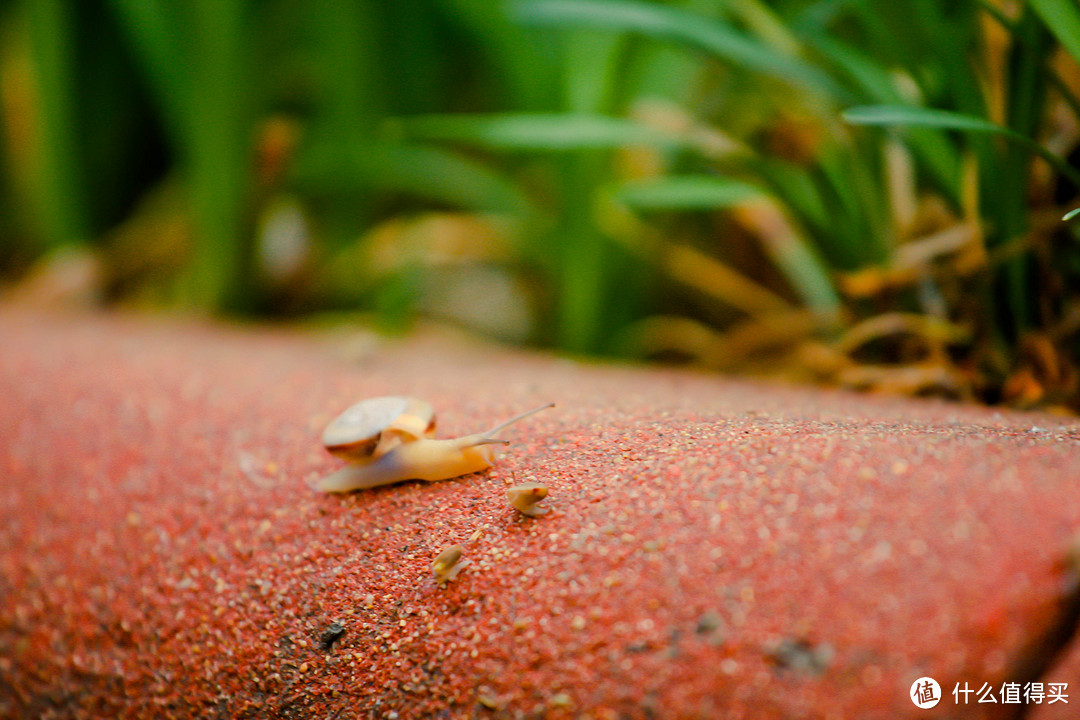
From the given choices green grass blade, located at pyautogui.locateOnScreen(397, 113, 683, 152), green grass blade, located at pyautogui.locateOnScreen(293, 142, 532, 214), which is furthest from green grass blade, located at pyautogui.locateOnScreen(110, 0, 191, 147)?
green grass blade, located at pyautogui.locateOnScreen(397, 113, 683, 152)

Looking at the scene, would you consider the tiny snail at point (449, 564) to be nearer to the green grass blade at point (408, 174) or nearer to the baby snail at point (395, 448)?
the baby snail at point (395, 448)

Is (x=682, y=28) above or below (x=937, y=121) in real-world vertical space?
above

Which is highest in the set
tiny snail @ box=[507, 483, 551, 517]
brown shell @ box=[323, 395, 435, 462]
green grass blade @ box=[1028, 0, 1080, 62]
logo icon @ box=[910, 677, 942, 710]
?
green grass blade @ box=[1028, 0, 1080, 62]

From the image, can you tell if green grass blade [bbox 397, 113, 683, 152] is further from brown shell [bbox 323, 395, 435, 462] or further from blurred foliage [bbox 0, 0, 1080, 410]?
brown shell [bbox 323, 395, 435, 462]

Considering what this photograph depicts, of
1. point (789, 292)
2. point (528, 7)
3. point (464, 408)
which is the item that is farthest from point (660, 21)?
point (789, 292)

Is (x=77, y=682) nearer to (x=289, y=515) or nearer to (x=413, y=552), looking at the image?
(x=289, y=515)

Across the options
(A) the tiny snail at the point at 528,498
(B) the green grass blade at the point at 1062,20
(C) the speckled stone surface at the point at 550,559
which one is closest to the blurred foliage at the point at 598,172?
(B) the green grass blade at the point at 1062,20

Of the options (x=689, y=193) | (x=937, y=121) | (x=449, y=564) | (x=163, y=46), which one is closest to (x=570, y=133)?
(x=689, y=193)

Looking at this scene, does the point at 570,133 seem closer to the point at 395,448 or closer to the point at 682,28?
the point at 682,28

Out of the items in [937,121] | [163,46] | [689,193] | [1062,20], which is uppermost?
[163,46]
